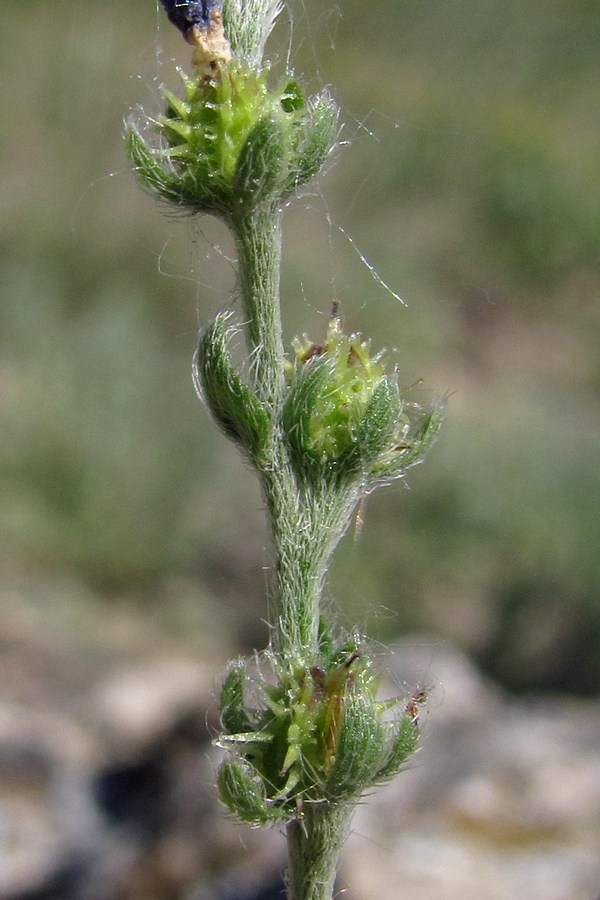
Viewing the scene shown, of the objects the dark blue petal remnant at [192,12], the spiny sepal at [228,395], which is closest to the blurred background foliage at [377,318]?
the spiny sepal at [228,395]

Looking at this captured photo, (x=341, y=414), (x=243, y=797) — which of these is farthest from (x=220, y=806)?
(x=341, y=414)

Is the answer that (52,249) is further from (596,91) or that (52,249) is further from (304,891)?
(304,891)

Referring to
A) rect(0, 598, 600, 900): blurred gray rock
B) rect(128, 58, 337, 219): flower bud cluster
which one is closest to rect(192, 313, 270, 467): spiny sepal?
rect(128, 58, 337, 219): flower bud cluster

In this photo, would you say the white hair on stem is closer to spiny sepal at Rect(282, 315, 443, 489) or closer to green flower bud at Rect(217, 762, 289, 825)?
spiny sepal at Rect(282, 315, 443, 489)

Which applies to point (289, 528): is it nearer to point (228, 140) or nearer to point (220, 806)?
point (228, 140)

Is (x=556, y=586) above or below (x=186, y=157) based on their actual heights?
above

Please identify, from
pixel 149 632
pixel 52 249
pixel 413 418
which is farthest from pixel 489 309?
pixel 413 418
